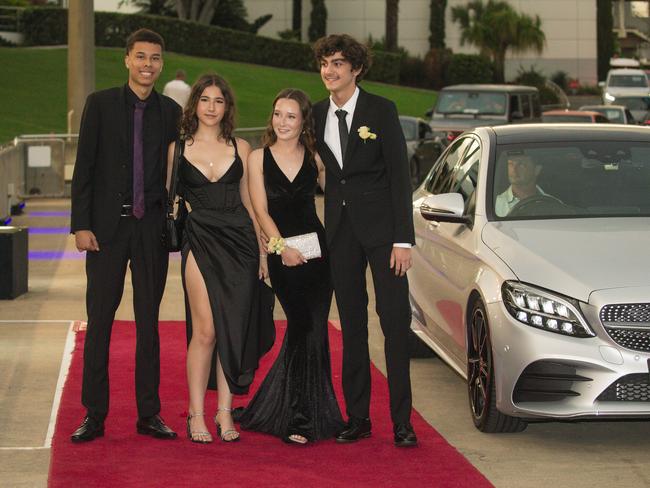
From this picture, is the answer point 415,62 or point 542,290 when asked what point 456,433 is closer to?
point 542,290

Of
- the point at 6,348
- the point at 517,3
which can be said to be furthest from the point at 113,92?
the point at 517,3

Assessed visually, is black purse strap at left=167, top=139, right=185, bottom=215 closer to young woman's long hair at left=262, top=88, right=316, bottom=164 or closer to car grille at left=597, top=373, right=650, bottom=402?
young woman's long hair at left=262, top=88, right=316, bottom=164

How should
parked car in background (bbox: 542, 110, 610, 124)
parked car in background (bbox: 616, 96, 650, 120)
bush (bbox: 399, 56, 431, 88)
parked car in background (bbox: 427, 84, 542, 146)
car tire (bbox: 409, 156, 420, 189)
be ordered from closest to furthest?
car tire (bbox: 409, 156, 420, 189) → parked car in background (bbox: 427, 84, 542, 146) → parked car in background (bbox: 542, 110, 610, 124) → parked car in background (bbox: 616, 96, 650, 120) → bush (bbox: 399, 56, 431, 88)

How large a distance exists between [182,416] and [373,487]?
1.84 meters

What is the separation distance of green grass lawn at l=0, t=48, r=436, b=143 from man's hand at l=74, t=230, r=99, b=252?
2871 cm

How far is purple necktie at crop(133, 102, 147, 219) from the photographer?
729cm

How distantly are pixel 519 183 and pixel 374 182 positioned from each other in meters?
1.35

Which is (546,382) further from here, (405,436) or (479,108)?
(479,108)

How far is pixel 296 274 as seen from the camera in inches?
291

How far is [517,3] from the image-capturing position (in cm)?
7712

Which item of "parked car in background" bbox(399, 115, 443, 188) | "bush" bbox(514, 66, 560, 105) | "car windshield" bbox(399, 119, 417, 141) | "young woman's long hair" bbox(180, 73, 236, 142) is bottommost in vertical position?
"young woman's long hair" bbox(180, 73, 236, 142)

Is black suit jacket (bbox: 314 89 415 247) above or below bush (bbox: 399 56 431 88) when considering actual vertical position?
below

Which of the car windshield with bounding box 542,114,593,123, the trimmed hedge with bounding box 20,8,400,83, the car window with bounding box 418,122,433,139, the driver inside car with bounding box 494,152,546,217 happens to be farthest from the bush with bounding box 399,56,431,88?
the driver inside car with bounding box 494,152,546,217

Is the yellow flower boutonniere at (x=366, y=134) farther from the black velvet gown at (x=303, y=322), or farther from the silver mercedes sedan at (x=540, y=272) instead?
the silver mercedes sedan at (x=540, y=272)
